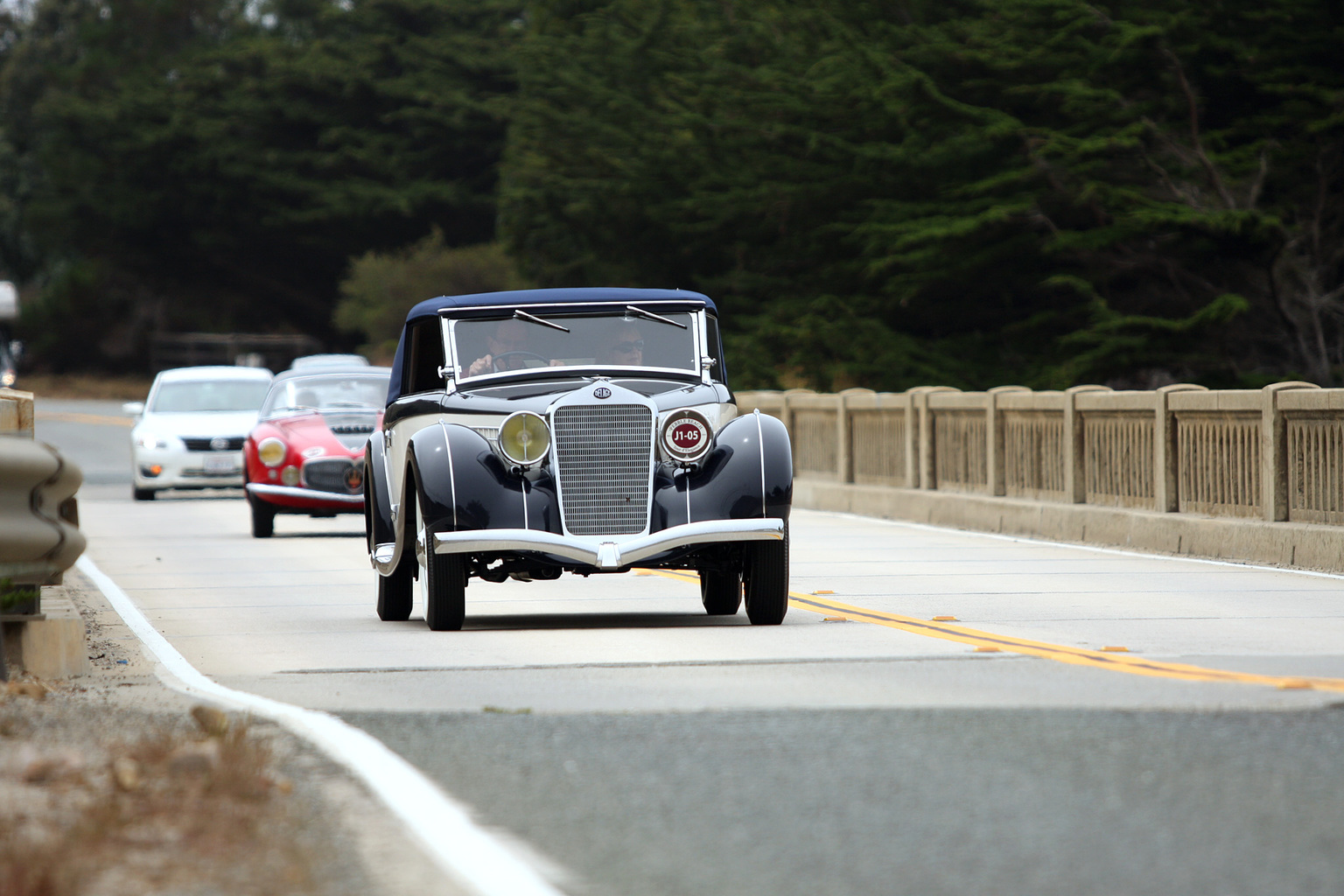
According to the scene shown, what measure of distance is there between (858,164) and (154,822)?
1494 inches

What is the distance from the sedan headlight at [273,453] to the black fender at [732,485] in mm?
9823

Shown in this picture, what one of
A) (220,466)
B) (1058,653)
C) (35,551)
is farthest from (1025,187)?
(35,551)

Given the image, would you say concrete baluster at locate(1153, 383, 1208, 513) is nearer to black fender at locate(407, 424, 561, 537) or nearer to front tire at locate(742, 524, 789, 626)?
front tire at locate(742, 524, 789, 626)

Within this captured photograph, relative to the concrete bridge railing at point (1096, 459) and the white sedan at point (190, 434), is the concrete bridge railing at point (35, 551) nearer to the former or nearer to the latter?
the concrete bridge railing at point (1096, 459)

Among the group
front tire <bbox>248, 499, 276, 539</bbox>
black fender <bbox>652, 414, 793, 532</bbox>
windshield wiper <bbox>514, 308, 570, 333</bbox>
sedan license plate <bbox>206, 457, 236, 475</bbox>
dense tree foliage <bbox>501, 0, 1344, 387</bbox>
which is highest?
dense tree foliage <bbox>501, 0, 1344, 387</bbox>

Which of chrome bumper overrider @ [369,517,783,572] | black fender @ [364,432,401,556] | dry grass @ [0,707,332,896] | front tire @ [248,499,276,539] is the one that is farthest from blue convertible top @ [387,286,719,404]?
front tire @ [248,499,276,539]

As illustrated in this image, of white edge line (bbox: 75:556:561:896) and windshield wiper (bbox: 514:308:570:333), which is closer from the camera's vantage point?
white edge line (bbox: 75:556:561:896)

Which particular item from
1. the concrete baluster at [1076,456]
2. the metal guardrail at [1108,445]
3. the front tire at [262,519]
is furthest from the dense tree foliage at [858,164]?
the front tire at [262,519]

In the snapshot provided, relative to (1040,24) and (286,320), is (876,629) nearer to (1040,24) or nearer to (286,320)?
(1040,24)

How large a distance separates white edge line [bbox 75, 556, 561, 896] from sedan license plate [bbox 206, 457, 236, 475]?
1685cm

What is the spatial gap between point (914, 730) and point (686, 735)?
849mm

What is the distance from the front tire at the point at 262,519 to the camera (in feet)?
67.6

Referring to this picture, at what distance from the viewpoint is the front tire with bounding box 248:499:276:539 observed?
20.6 metres

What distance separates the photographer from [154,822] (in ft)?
19.2
